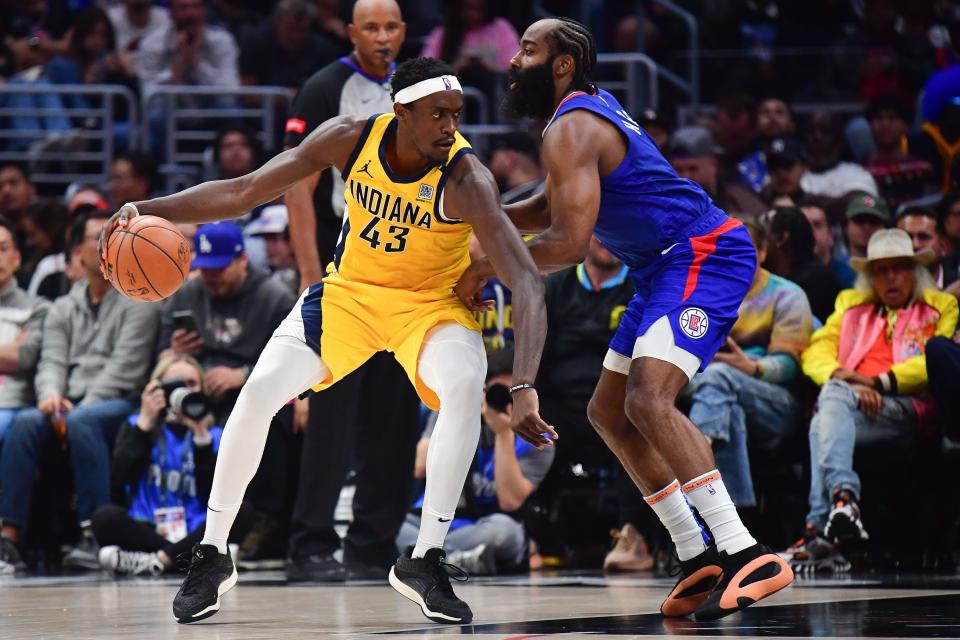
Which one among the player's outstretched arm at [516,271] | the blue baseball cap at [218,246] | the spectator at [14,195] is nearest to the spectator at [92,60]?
the spectator at [14,195]

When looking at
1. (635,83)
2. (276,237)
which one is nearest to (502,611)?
(276,237)

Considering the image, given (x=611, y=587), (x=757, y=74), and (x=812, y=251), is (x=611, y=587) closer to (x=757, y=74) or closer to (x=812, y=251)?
(x=812, y=251)

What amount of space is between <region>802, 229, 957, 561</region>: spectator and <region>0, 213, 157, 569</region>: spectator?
373cm

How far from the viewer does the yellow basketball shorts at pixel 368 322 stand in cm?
507

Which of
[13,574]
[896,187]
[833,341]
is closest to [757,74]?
[896,187]

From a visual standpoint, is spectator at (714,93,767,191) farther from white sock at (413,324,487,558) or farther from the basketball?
the basketball

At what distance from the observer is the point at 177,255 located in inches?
198

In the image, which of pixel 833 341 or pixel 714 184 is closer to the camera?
pixel 833 341

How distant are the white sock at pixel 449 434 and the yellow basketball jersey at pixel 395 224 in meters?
0.38

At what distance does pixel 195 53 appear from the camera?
12227mm

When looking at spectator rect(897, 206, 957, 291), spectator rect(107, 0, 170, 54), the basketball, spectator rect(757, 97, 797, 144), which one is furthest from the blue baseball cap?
spectator rect(107, 0, 170, 54)

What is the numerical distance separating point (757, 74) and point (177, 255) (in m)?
7.71

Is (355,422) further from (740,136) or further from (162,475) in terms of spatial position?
(740,136)

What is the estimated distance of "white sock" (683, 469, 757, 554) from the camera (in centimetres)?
470
